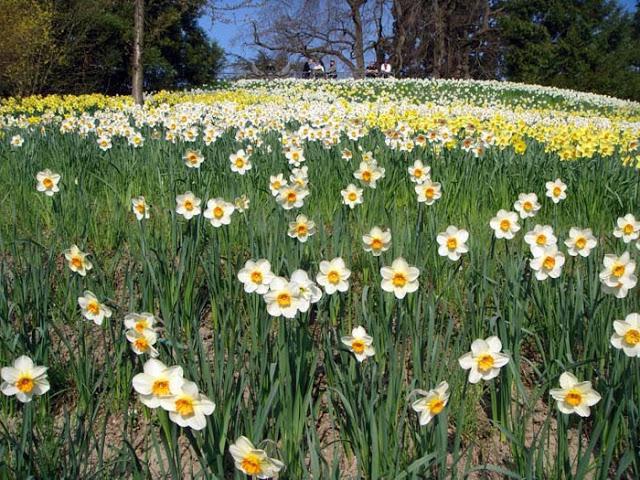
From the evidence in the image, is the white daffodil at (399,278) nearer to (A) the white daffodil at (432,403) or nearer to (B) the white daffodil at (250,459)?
(A) the white daffodil at (432,403)

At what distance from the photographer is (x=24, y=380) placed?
123cm

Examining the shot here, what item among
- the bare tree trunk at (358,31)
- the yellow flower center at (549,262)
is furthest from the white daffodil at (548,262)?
the bare tree trunk at (358,31)

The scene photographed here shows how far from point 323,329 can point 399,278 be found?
29 centimetres

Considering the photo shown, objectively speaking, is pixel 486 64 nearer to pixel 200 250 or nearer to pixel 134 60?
pixel 134 60

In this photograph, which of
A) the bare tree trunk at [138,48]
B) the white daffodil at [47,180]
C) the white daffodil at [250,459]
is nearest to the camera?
the white daffodil at [250,459]

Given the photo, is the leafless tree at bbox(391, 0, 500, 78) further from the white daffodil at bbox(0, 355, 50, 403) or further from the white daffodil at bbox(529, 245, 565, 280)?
the white daffodil at bbox(0, 355, 50, 403)

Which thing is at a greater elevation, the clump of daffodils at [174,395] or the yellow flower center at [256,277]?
the yellow flower center at [256,277]

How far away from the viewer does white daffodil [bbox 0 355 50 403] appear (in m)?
1.21

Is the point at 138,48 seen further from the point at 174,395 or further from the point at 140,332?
the point at 174,395

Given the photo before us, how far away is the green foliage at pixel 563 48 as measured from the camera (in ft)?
96.1

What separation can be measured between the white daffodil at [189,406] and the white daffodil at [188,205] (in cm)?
126

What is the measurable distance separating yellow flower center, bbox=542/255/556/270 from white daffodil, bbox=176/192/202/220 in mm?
1324

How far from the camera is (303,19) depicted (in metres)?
31.5

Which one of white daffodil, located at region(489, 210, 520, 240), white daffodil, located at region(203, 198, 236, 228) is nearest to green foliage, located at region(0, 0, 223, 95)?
white daffodil, located at region(203, 198, 236, 228)
